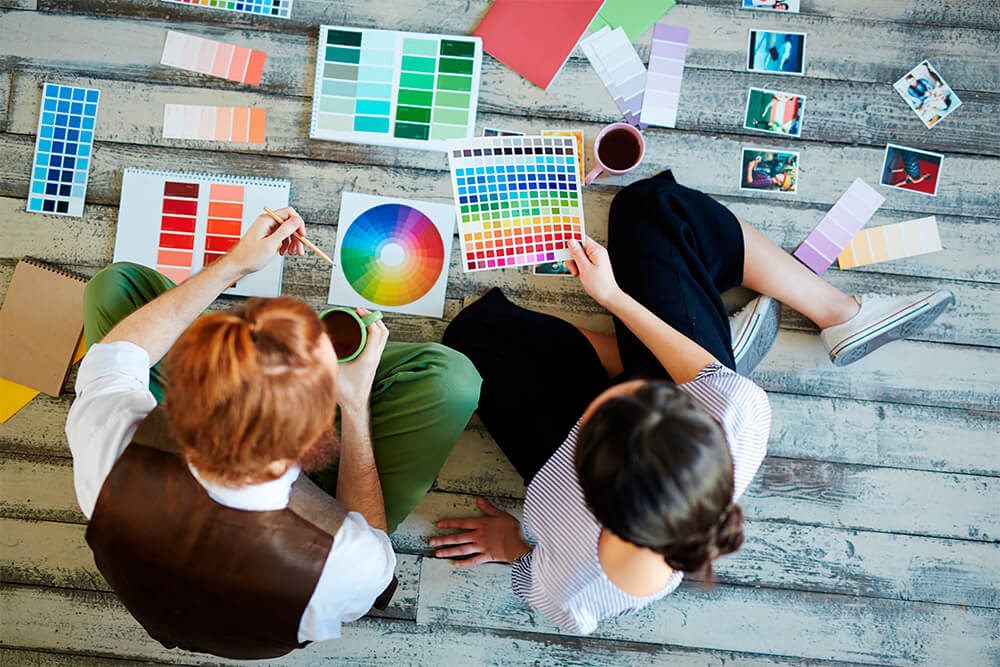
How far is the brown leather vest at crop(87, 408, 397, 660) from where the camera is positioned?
1017 mm

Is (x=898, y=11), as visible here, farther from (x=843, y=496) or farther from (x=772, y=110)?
(x=843, y=496)

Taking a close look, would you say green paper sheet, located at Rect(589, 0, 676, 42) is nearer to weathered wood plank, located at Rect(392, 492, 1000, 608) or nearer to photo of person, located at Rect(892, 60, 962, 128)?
photo of person, located at Rect(892, 60, 962, 128)

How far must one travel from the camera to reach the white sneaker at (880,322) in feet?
5.38

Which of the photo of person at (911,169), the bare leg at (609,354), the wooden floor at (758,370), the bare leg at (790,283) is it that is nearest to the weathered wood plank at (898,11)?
the wooden floor at (758,370)

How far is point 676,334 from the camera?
1.41 meters

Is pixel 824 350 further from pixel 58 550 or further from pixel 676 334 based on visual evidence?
pixel 58 550

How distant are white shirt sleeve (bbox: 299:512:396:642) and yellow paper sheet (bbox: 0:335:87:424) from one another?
1.06m

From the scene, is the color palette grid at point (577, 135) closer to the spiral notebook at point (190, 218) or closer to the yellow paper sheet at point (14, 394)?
the spiral notebook at point (190, 218)

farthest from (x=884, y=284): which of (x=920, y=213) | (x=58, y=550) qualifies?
(x=58, y=550)

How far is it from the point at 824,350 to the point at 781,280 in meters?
0.25

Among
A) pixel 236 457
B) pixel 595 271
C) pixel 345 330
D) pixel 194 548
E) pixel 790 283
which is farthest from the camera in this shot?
pixel 790 283

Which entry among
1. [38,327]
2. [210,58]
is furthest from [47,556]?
[210,58]

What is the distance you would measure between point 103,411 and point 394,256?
806mm

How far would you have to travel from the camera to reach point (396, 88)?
1.72 m
